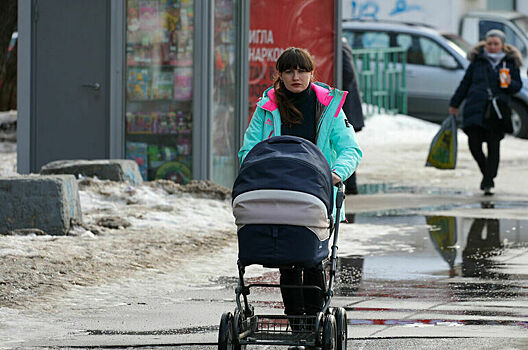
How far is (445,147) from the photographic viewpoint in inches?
Result: 561

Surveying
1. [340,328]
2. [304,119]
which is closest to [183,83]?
[304,119]

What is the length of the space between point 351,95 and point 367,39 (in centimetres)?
970

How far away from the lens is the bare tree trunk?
17.1 metres

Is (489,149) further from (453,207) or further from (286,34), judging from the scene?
(286,34)

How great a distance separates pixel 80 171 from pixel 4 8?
6.02m

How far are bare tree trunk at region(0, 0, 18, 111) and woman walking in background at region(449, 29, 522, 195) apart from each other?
21.3ft

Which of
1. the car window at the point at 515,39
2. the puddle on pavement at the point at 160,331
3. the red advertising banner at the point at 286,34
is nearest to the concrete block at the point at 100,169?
the red advertising banner at the point at 286,34

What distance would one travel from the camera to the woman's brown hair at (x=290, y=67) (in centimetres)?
591

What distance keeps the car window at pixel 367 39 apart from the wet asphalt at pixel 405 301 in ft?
39.9

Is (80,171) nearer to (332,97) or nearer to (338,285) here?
(338,285)

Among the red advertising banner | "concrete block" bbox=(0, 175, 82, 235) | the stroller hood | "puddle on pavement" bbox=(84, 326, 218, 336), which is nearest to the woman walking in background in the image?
the red advertising banner

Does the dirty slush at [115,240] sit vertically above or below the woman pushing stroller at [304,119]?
below

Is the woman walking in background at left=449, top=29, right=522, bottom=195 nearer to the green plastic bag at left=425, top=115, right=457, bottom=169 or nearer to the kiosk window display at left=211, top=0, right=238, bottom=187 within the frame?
the green plastic bag at left=425, top=115, right=457, bottom=169

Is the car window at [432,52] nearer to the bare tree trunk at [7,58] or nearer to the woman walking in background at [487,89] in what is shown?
the bare tree trunk at [7,58]
